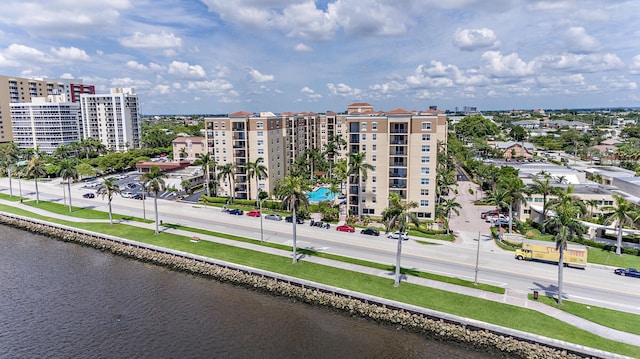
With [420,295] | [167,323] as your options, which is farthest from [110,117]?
[420,295]

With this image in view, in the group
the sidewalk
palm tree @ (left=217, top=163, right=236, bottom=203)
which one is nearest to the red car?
the sidewalk

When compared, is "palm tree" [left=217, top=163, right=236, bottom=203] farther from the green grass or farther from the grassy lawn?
the green grass

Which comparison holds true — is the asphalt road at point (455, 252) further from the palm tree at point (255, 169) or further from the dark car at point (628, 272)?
the palm tree at point (255, 169)

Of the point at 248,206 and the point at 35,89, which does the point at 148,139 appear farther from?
the point at 248,206

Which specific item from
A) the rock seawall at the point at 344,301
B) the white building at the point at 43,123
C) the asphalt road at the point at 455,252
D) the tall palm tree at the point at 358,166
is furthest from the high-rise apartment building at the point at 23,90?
the tall palm tree at the point at 358,166

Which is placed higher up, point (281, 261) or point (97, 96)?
point (97, 96)

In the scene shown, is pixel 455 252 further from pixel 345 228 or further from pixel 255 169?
pixel 255 169

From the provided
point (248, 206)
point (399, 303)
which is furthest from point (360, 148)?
point (399, 303)
